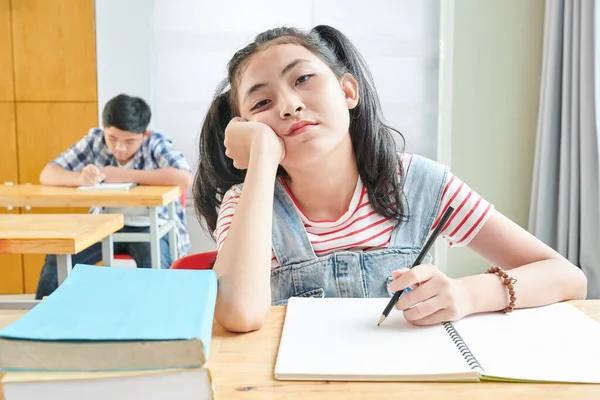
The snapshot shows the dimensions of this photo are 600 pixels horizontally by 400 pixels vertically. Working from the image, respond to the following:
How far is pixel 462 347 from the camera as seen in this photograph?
721 millimetres

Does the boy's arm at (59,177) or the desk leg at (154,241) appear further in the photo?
the boy's arm at (59,177)

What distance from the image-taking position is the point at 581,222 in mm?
3344

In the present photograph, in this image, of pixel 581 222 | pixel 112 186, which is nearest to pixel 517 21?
pixel 581 222

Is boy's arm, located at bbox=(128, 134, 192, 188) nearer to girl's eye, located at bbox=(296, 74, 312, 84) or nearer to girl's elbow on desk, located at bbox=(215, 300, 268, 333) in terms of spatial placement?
girl's eye, located at bbox=(296, 74, 312, 84)

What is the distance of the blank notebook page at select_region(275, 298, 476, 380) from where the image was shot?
0.66m

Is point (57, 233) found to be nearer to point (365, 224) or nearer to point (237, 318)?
point (365, 224)

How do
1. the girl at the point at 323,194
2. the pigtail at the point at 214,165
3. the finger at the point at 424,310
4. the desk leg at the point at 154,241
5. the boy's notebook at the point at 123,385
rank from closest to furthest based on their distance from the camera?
the boy's notebook at the point at 123,385 → the finger at the point at 424,310 → the girl at the point at 323,194 → the pigtail at the point at 214,165 → the desk leg at the point at 154,241

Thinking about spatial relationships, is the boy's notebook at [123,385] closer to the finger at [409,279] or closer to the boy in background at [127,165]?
the finger at [409,279]

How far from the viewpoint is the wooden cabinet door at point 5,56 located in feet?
13.0

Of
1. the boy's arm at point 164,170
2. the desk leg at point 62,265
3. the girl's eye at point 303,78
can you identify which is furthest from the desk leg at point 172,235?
the girl's eye at point 303,78

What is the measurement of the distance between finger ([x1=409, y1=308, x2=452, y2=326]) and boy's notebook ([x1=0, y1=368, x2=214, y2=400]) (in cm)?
34

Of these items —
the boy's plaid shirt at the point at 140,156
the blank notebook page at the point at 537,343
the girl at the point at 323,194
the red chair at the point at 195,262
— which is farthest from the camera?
the boy's plaid shirt at the point at 140,156

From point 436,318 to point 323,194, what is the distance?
0.50 m

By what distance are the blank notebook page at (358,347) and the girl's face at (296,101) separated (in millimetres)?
347
